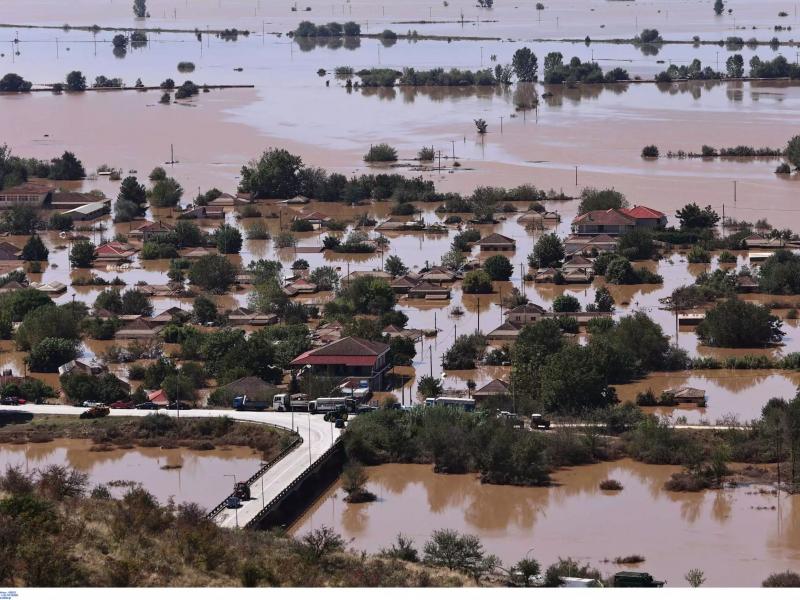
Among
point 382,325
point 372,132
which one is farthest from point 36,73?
point 382,325

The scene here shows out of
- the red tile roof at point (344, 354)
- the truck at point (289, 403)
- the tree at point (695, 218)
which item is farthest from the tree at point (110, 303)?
the tree at point (695, 218)

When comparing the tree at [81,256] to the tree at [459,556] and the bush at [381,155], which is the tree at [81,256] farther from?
the tree at [459,556]

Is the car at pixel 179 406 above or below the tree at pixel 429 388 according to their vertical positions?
below

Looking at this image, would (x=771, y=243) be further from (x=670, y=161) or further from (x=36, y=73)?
(x=36, y=73)

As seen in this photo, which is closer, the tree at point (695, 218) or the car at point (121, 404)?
the car at point (121, 404)

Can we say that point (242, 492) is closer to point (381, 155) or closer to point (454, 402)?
point (454, 402)

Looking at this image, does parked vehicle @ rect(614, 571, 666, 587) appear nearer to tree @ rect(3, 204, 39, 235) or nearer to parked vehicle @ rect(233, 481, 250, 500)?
parked vehicle @ rect(233, 481, 250, 500)
